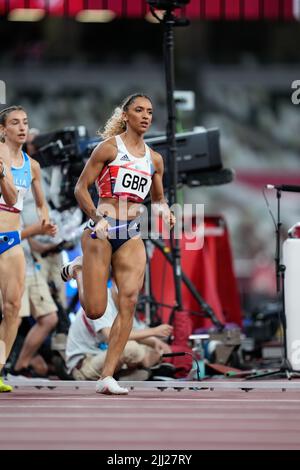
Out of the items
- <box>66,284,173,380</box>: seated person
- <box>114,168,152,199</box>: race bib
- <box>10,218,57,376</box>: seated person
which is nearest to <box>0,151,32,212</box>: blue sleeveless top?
<box>114,168,152,199</box>: race bib

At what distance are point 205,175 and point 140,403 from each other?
4.32 metres

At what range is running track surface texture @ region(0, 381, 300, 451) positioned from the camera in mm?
5004

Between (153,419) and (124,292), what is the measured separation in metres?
2.04

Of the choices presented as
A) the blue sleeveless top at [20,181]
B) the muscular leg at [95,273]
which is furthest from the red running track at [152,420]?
the blue sleeveless top at [20,181]

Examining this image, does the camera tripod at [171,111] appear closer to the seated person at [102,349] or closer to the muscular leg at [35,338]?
the seated person at [102,349]

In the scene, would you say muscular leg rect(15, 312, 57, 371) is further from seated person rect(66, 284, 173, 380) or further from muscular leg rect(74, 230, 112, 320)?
muscular leg rect(74, 230, 112, 320)

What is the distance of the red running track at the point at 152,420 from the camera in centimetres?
500

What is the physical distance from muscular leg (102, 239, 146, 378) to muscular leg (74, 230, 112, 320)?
95 millimetres

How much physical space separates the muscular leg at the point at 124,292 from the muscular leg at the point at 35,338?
7.77 ft

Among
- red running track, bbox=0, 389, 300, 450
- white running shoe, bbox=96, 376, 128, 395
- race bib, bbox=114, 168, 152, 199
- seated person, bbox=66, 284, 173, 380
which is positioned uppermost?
race bib, bbox=114, 168, 152, 199

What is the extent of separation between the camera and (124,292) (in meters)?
7.98

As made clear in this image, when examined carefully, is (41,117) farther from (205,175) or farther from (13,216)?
(13,216)

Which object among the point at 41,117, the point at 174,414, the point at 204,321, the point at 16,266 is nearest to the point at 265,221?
the point at 41,117

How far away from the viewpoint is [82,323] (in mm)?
9422
